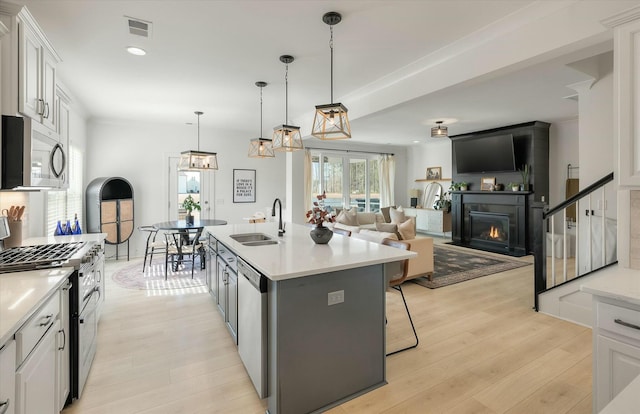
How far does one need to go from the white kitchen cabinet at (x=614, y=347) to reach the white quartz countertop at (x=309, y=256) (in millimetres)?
1053

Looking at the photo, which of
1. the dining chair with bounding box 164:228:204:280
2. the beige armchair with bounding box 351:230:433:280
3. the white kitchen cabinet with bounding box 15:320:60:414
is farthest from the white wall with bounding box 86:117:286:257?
the white kitchen cabinet with bounding box 15:320:60:414

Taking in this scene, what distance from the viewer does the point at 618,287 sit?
159 cm

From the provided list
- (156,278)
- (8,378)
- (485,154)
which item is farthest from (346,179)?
(8,378)

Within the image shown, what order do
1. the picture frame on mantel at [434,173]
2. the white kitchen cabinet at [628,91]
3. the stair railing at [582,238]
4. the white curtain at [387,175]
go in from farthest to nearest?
the white curtain at [387,175] < the picture frame on mantel at [434,173] < the stair railing at [582,238] < the white kitchen cabinet at [628,91]

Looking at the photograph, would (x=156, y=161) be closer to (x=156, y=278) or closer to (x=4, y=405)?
(x=156, y=278)

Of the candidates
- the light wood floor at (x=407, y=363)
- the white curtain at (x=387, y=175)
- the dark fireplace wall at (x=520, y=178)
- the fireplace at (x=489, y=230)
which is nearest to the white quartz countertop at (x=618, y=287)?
the light wood floor at (x=407, y=363)

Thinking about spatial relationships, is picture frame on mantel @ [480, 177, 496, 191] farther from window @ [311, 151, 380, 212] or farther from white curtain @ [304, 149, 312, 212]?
white curtain @ [304, 149, 312, 212]

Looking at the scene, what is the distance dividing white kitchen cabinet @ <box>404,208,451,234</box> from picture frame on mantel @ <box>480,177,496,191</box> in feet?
4.46

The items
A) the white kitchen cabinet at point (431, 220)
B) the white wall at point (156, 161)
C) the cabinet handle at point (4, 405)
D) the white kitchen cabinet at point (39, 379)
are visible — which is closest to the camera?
the cabinet handle at point (4, 405)

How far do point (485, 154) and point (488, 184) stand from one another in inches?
28.1

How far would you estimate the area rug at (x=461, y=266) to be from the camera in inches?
190

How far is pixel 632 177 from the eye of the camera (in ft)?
5.66

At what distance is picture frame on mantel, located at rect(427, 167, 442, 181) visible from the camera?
9250 mm

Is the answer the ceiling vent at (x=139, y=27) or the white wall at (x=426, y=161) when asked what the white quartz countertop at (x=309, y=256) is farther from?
A: the white wall at (x=426, y=161)
